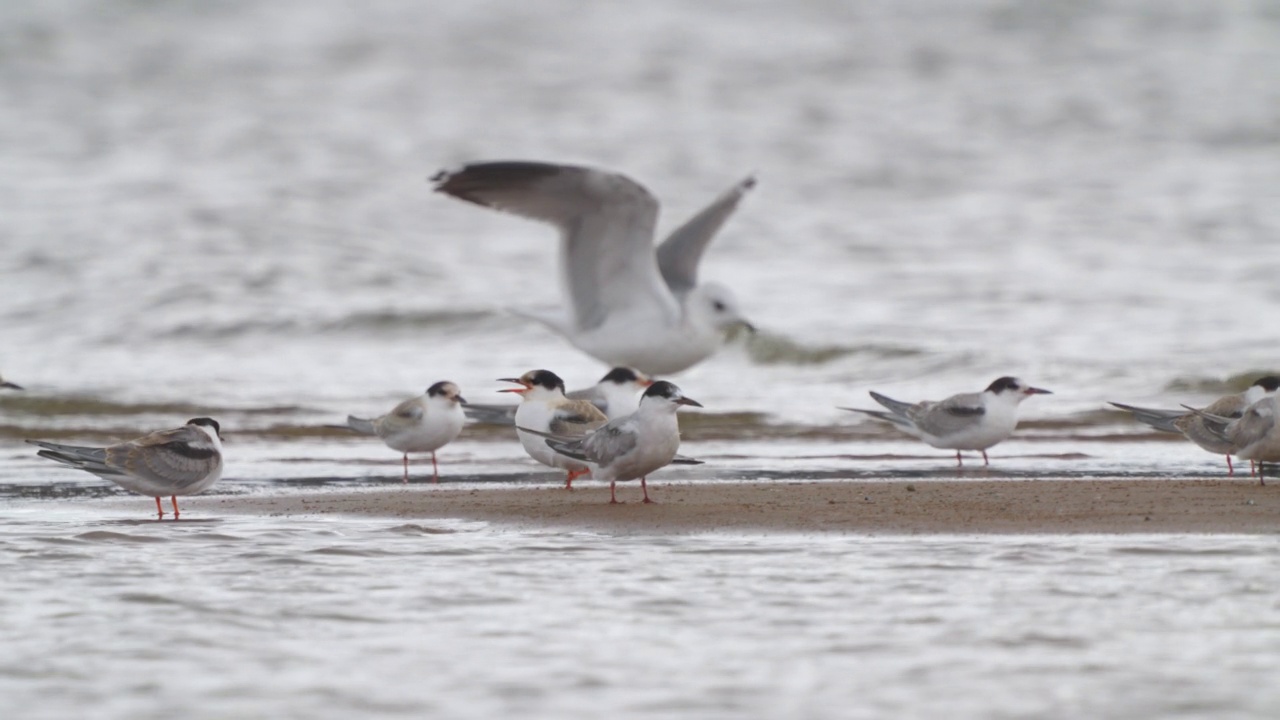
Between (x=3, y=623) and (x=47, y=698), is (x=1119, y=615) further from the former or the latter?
(x=3, y=623)

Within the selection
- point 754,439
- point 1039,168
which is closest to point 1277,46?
point 1039,168

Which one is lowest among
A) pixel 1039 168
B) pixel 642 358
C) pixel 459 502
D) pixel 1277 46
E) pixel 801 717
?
pixel 801 717

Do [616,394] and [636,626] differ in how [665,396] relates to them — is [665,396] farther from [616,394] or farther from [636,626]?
[636,626]

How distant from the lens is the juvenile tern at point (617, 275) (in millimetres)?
9805

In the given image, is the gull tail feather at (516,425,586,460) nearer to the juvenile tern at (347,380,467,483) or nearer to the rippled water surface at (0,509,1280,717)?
the juvenile tern at (347,380,467,483)

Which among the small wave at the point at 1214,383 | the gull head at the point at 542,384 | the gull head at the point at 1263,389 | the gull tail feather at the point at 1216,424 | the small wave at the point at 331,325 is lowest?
the gull tail feather at the point at 1216,424

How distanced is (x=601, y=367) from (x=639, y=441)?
626 centimetres

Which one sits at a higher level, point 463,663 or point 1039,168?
point 1039,168

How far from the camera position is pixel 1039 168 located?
62.1 feet

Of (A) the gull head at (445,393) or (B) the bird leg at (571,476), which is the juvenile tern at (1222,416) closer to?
(B) the bird leg at (571,476)

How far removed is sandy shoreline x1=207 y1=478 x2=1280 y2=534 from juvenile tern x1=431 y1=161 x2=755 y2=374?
113 inches

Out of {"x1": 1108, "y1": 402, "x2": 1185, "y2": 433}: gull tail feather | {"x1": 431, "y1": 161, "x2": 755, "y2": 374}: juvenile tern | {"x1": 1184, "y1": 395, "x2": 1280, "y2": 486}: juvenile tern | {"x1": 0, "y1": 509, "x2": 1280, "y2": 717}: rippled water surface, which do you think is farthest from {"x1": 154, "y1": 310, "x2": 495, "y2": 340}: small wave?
{"x1": 1184, "y1": 395, "x2": 1280, "y2": 486}: juvenile tern

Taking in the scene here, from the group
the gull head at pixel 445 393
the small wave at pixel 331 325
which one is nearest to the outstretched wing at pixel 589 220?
the gull head at pixel 445 393

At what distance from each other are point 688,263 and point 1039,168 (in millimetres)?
8789
